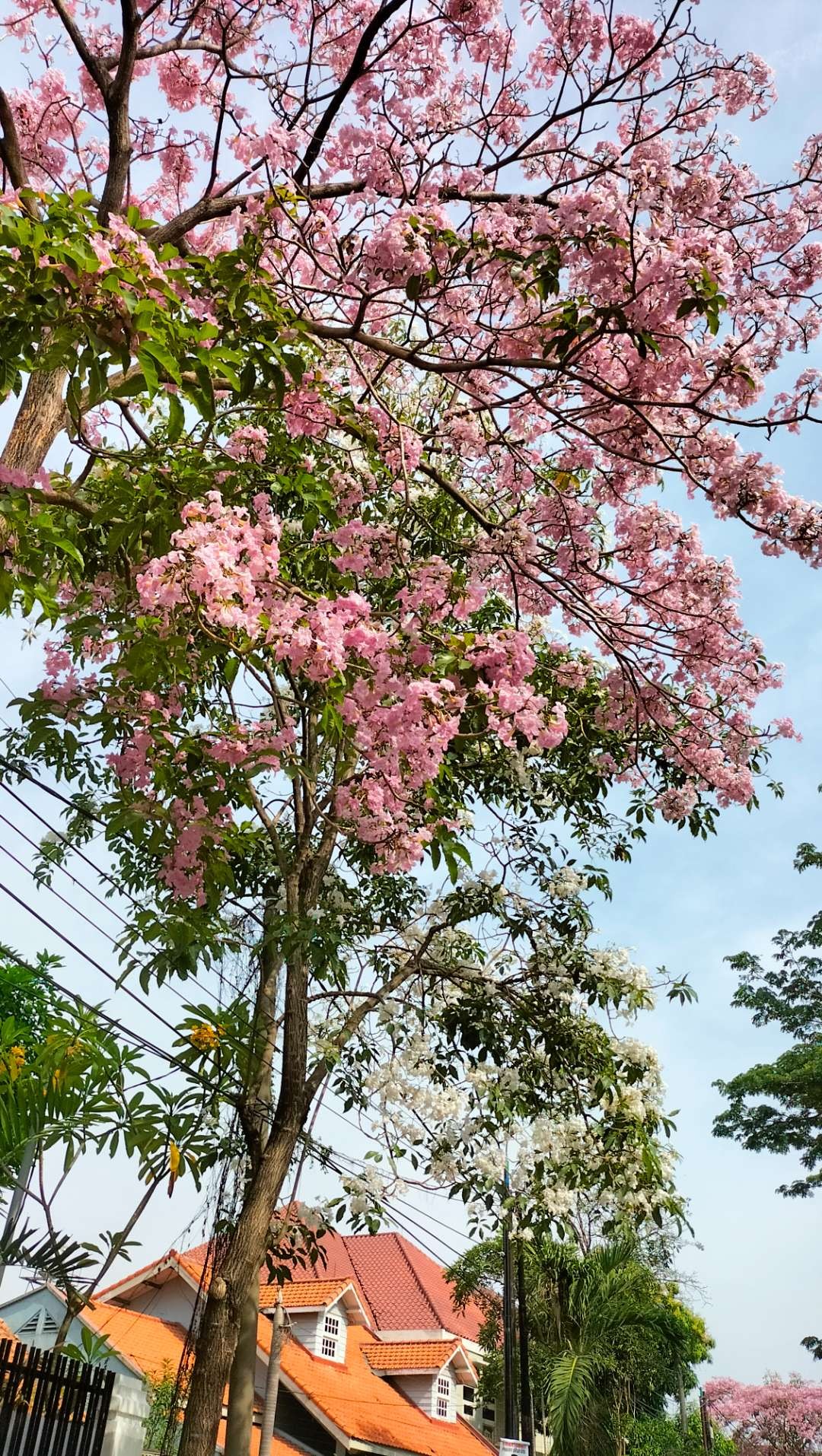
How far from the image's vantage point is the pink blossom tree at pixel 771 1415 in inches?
925

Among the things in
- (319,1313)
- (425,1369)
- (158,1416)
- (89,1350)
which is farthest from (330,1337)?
(89,1350)

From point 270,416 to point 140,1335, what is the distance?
15.3 m

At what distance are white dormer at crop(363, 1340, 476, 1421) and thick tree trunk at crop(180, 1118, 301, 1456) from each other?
50.0 ft

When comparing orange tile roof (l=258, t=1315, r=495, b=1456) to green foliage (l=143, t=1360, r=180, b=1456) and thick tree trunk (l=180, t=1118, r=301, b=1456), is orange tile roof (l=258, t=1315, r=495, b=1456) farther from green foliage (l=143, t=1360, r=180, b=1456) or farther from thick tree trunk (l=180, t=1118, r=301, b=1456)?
thick tree trunk (l=180, t=1118, r=301, b=1456)

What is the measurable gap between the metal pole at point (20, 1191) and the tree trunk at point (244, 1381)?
7.76ft

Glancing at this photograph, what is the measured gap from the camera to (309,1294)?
18.2 meters

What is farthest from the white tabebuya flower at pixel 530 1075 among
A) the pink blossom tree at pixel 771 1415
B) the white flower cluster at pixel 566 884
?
the pink blossom tree at pixel 771 1415

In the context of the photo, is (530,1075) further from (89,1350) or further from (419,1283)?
(419,1283)

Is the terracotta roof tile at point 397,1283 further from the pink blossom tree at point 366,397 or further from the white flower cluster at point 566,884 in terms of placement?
the pink blossom tree at point 366,397

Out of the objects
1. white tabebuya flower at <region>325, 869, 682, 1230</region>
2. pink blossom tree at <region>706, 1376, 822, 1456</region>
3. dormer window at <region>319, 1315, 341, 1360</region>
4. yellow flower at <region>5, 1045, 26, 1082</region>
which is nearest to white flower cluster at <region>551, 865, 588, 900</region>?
white tabebuya flower at <region>325, 869, 682, 1230</region>

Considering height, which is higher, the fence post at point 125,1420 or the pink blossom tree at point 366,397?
the pink blossom tree at point 366,397

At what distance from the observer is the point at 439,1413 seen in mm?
20438

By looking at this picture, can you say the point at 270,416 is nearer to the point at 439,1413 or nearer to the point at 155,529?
the point at 155,529

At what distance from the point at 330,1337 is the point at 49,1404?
46.3ft
